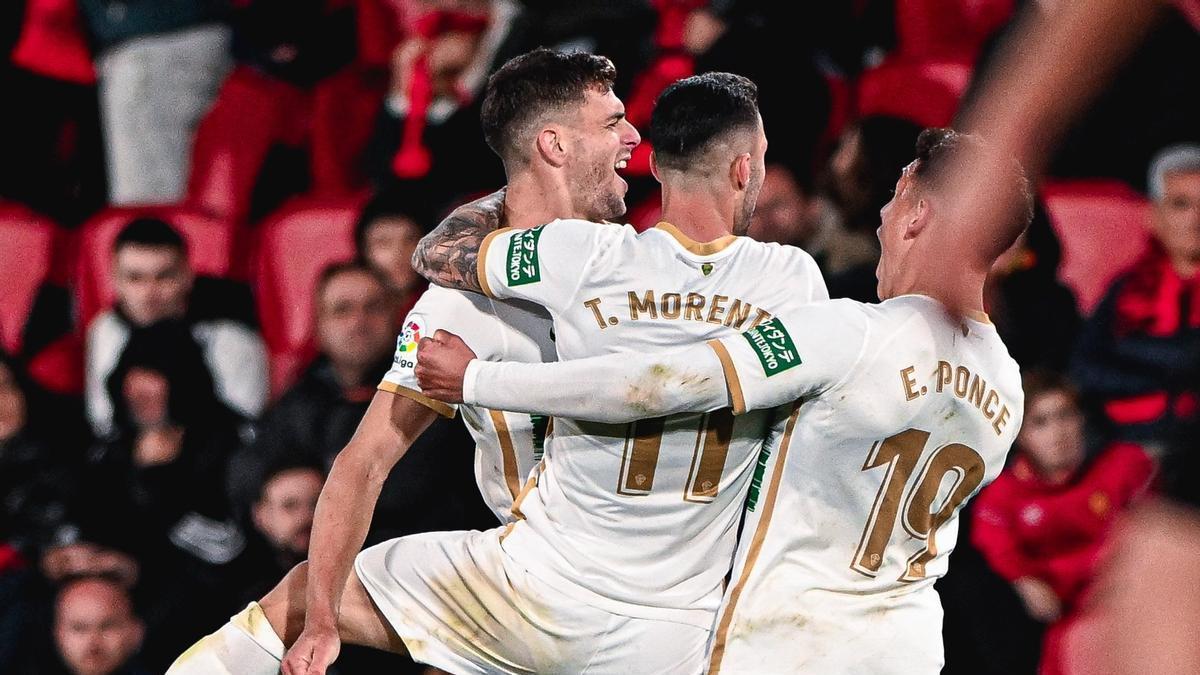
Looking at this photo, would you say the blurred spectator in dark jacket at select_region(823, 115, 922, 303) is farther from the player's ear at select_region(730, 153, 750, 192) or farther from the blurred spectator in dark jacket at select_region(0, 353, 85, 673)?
the blurred spectator in dark jacket at select_region(0, 353, 85, 673)

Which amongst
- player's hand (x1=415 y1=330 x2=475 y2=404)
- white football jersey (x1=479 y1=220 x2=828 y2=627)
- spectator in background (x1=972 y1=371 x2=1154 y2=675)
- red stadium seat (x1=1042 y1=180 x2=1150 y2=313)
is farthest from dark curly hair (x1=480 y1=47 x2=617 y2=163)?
red stadium seat (x1=1042 y1=180 x2=1150 y2=313)

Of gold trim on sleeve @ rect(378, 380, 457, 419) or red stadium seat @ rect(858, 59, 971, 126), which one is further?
red stadium seat @ rect(858, 59, 971, 126)

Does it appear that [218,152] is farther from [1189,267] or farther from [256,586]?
[1189,267]

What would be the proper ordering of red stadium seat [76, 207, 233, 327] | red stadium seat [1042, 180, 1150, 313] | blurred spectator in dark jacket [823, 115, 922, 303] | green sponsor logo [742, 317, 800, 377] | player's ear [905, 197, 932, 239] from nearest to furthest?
green sponsor logo [742, 317, 800, 377]
player's ear [905, 197, 932, 239]
blurred spectator in dark jacket [823, 115, 922, 303]
red stadium seat [1042, 180, 1150, 313]
red stadium seat [76, 207, 233, 327]

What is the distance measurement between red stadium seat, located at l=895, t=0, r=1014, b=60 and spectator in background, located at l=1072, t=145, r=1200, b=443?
0.85m

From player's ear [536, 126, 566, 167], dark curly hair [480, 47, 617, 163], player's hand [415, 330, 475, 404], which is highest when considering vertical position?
dark curly hair [480, 47, 617, 163]

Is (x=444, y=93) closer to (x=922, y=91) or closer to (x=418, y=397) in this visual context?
(x=922, y=91)

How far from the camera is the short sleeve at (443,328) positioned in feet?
10.8

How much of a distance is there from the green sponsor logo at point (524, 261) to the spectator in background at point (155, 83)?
4219 mm

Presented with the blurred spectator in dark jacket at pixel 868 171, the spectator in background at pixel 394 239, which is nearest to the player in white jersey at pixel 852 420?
the blurred spectator in dark jacket at pixel 868 171

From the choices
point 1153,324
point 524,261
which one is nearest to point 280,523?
point 524,261

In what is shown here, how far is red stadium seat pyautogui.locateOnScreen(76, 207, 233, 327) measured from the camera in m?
6.56

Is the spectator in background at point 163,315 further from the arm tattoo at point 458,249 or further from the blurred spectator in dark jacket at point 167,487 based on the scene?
the arm tattoo at point 458,249

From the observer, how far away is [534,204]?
3465 mm
